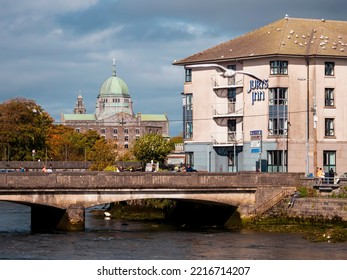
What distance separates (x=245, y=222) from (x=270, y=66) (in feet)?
77.3

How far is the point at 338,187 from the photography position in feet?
242

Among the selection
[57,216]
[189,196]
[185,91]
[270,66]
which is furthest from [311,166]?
[57,216]

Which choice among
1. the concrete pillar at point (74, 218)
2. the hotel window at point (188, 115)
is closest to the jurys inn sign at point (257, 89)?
the hotel window at point (188, 115)

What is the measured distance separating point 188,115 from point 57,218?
32.8 metres

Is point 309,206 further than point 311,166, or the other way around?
point 311,166

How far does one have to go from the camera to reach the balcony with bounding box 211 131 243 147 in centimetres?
9750

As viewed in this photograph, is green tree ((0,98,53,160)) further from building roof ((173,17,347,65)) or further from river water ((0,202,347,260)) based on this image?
river water ((0,202,347,260))

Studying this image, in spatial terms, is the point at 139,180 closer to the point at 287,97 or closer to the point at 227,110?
the point at 287,97

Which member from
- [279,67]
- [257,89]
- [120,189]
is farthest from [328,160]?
[120,189]

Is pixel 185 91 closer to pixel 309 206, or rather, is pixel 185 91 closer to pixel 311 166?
pixel 311 166

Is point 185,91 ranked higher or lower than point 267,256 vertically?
higher

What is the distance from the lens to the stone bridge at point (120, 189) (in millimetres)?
68125

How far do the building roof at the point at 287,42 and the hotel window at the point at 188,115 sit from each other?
3.48 m

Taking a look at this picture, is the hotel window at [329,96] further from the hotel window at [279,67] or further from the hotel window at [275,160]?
the hotel window at [275,160]
